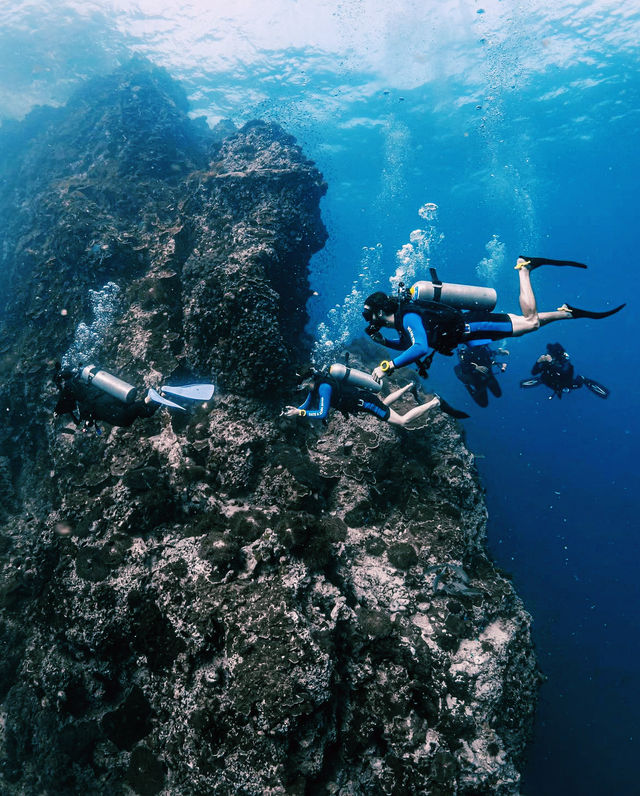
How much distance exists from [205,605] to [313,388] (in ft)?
11.5

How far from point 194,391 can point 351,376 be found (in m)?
2.91

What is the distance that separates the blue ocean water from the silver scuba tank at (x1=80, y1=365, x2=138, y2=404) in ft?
38.2

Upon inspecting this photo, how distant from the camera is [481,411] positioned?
37344mm

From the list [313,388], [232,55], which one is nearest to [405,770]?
[313,388]

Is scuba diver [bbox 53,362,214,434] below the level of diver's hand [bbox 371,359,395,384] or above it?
below

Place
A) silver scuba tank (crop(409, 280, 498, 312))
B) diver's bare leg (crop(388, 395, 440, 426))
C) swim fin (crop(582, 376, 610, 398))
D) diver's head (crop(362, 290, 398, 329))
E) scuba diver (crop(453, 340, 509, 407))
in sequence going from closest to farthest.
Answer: diver's head (crop(362, 290, 398, 329))
silver scuba tank (crop(409, 280, 498, 312))
diver's bare leg (crop(388, 395, 440, 426))
scuba diver (crop(453, 340, 509, 407))
swim fin (crop(582, 376, 610, 398))

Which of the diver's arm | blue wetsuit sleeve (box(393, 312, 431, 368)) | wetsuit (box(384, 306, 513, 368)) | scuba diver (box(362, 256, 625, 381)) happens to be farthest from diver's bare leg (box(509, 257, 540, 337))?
the diver's arm

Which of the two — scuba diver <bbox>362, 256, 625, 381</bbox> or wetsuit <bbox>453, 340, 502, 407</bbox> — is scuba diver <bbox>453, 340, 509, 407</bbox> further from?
scuba diver <bbox>362, 256, 625, 381</bbox>

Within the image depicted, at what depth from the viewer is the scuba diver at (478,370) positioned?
11.1 metres

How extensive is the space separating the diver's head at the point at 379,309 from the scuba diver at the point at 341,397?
1332 millimetres

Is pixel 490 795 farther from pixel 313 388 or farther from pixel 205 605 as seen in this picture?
pixel 313 388

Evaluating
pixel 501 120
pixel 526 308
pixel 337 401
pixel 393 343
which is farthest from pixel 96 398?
pixel 501 120

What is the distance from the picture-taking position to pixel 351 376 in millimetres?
6680

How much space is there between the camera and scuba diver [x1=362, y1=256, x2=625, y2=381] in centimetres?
523
